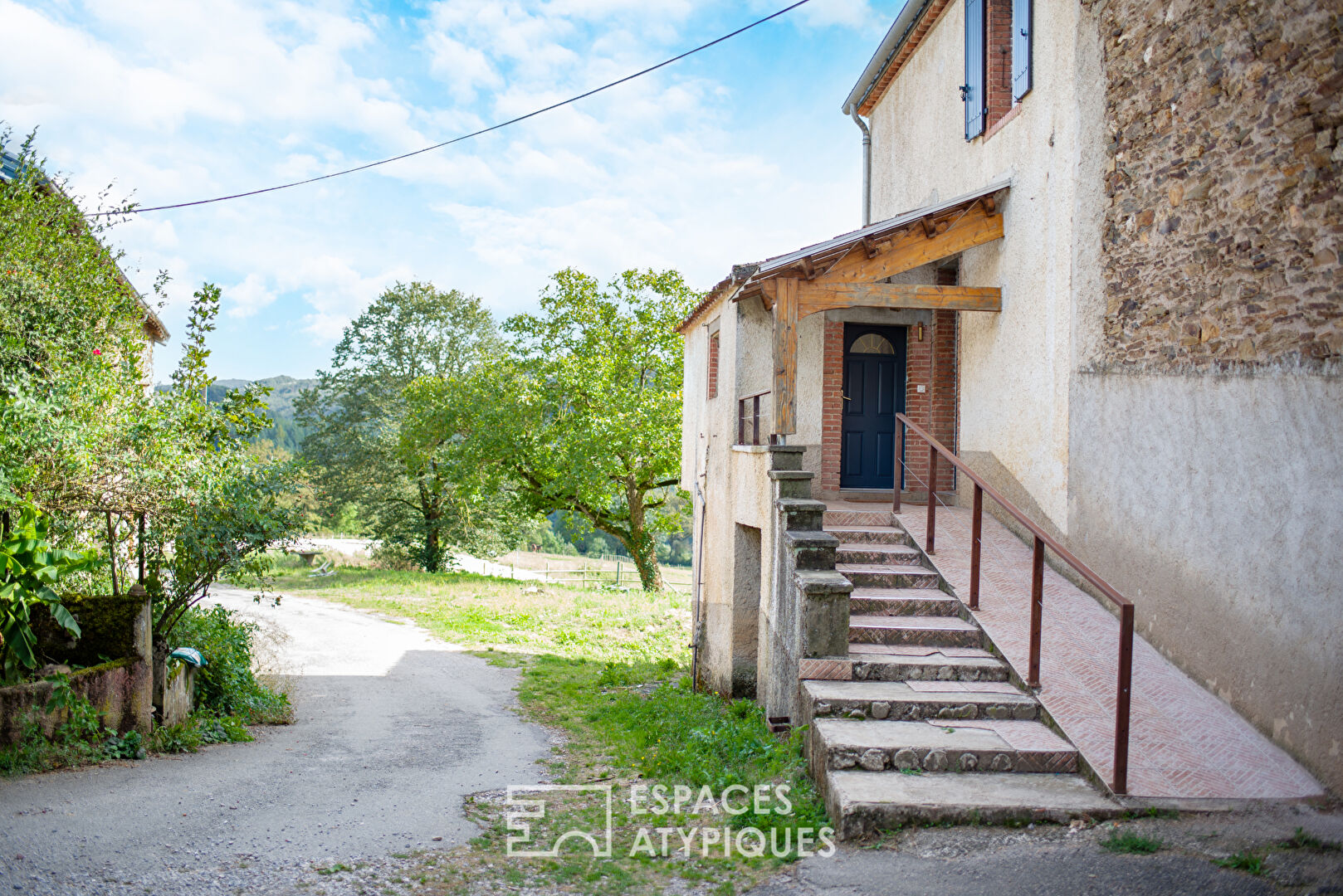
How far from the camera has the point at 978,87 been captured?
963cm

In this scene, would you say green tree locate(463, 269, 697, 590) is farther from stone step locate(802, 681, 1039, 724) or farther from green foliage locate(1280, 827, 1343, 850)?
green foliage locate(1280, 827, 1343, 850)

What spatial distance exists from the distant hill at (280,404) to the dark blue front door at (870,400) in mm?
6797

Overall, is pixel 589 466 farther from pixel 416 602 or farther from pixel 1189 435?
pixel 1189 435

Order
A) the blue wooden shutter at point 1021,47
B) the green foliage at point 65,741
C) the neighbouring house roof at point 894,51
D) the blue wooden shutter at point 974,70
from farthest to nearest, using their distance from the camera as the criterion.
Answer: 1. the neighbouring house roof at point 894,51
2. the blue wooden shutter at point 974,70
3. the blue wooden shutter at point 1021,47
4. the green foliage at point 65,741

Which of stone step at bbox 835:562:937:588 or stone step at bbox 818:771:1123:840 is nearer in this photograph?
stone step at bbox 818:771:1123:840

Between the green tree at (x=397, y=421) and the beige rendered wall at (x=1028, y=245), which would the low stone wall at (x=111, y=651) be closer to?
the beige rendered wall at (x=1028, y=245)

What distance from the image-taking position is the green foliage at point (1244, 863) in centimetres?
392

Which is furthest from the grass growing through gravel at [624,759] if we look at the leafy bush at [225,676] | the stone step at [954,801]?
the leafy bush at [225,676]

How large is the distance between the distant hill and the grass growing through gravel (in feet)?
14.7

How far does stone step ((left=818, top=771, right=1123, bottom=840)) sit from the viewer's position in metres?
4.54

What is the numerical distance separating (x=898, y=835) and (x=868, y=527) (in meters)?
4.14

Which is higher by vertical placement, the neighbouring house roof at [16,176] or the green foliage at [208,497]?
the neighbouring house roof at [16,176]

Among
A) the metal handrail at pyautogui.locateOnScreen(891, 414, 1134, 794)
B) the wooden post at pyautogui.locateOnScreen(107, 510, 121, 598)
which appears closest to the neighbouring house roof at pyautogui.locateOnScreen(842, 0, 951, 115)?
the metal handrail at pyautogui.locateOnScreen(891, 414, 1134, 794)

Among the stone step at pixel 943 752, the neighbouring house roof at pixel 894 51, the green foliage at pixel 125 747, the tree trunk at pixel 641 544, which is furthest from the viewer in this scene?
the tree trunk at pixel 641 544
